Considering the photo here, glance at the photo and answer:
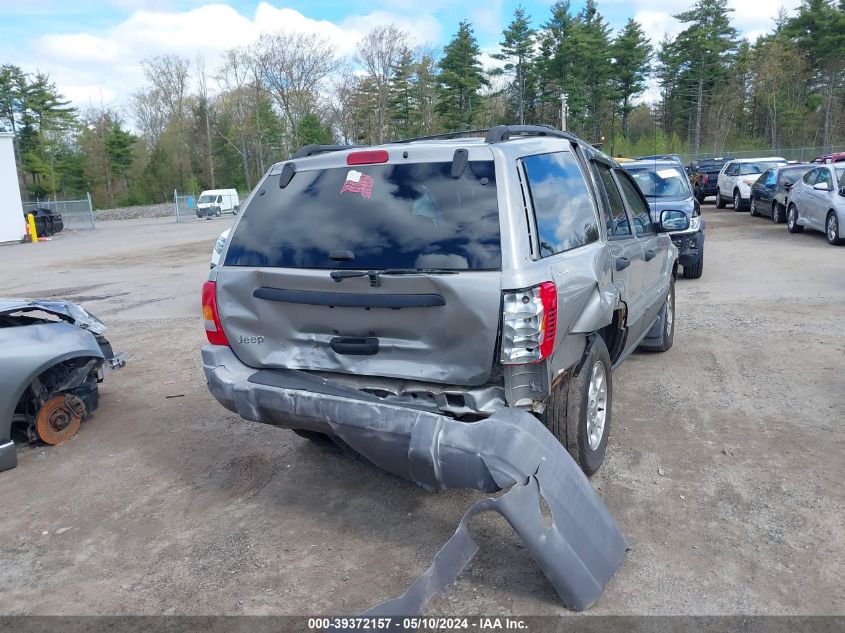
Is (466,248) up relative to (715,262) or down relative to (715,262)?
up

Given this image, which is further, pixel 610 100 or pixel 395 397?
pixel 610 100

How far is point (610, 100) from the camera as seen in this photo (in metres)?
63.4

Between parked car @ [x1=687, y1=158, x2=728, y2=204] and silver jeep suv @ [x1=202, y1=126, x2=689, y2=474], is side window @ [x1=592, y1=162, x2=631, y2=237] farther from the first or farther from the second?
parked car @ [x1=687, y1=158, x2=728, y2=204]

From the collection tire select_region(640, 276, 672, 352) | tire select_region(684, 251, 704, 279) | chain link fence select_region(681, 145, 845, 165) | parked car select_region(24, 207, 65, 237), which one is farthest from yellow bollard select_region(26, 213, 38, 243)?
chain link fence select_region(681, 145, 845, 165)

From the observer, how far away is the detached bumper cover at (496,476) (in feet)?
9.87

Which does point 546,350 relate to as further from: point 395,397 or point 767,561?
point 767,561

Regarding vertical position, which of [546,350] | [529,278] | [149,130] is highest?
[149,130]

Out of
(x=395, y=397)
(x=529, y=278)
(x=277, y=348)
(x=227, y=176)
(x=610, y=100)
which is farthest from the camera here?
(x=227, y=176)

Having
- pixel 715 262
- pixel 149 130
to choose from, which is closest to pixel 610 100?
pixel 149 130

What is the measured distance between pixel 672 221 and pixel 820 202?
11.2 meters

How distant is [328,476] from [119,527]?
126 centimetres

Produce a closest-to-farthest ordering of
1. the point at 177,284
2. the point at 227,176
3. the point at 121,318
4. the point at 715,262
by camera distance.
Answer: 1. the point at 121,318
2. the point at 715,262
3. the point at 177,284
4. the point at 227,176

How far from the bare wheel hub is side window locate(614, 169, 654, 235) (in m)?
4.58

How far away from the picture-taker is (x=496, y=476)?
3.11 metres
